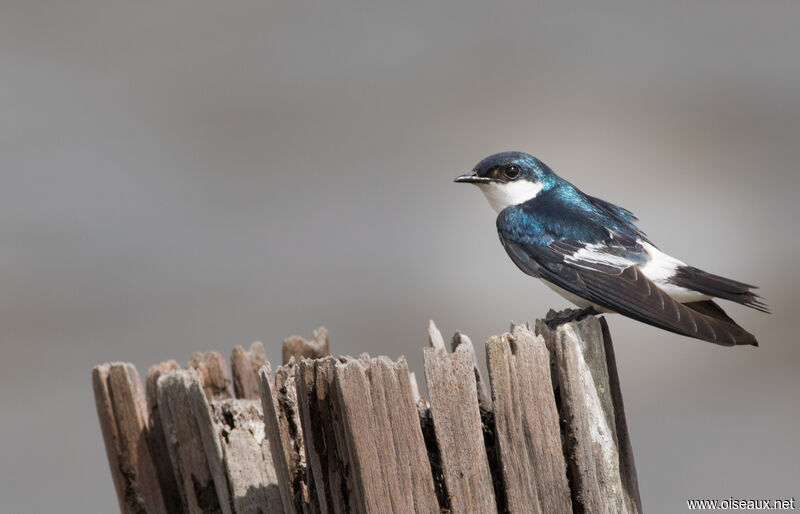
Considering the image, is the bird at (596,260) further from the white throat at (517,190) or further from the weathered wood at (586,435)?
the weathered wood at (586,435)

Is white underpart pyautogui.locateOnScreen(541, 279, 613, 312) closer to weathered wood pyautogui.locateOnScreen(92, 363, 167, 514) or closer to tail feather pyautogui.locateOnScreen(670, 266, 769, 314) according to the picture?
tail feather pyautogui.locateOnScreen(670, 266, 769, 314)

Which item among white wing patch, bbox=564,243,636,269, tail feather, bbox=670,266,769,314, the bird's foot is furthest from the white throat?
tail feather, bbox=670,266,769,314

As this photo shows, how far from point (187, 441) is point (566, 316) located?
64.2 inches

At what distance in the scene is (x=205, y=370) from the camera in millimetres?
3723

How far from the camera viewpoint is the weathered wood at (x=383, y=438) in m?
2.47

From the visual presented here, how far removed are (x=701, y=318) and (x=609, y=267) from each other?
0.61 m

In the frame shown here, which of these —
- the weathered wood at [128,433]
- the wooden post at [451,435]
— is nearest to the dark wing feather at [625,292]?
the wooden post at [451,435]

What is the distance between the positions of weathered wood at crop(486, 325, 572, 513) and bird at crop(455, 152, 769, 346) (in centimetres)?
98

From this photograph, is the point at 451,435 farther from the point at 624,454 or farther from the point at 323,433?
the point at 624,454

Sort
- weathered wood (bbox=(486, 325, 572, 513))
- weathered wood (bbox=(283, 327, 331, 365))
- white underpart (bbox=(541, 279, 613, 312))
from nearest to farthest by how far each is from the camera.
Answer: weathered wood (bbox=(486, 325, 572, 513))
weathered wood (bbox=(283, 327, 331, 365))
white underpart (bbox=(541, 279, 613, 312))

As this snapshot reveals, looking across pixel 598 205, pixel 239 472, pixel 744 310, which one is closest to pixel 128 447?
pixel 239 472

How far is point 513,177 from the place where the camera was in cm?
471

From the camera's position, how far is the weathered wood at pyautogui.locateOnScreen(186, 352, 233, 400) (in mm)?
3713

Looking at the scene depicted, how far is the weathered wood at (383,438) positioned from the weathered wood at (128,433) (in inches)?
46.8
